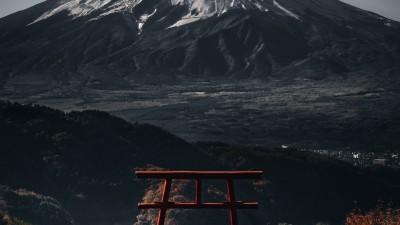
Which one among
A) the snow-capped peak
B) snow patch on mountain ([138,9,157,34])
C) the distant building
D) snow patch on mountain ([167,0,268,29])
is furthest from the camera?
snow patch on mountain ([138,9,157,34])

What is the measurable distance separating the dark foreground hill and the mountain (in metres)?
89.5

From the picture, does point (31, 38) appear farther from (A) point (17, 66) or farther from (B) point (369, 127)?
(B) point (369, 127)

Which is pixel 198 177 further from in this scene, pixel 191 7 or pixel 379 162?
pixel 191 7

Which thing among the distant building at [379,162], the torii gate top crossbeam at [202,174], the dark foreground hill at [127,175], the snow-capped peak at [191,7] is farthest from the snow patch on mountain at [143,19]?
the torii gate top crossbeam at [202,174]

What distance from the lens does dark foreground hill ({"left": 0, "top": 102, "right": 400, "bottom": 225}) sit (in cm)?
3253

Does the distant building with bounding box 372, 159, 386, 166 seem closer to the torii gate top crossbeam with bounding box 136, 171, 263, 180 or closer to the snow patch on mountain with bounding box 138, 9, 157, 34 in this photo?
the torii gate top crossbeam with bounding box 136, 171, 263, 180

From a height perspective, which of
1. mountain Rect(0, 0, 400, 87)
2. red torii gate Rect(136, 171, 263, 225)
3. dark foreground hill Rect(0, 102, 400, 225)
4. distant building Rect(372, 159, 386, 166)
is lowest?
mountain Rect(0, 0, 400, 87)

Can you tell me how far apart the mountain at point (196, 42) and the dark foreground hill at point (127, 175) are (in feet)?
294

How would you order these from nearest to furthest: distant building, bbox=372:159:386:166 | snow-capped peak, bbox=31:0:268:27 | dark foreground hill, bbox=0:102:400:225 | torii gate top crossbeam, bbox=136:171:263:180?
torii gate top crossbeam, bbox=136:171:263:180
dark foreground hill, bbox=0:102:400:225
distant building, bbox=372:159:386:166
snow-capped peak, bbox=31:0:268:27

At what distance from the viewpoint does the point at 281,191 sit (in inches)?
1538

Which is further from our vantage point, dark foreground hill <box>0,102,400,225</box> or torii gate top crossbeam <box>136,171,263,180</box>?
dark foreground hill <box>0,102,400,225</box>

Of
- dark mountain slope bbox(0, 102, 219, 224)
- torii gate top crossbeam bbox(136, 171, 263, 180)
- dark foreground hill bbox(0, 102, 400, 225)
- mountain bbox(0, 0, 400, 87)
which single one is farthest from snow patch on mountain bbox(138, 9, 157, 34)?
torii gate top crossbeam bbox(136, 171, 263, 180)

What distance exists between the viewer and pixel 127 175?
3806 centimetres

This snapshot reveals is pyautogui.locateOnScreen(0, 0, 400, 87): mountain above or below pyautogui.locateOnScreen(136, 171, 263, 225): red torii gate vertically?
below
